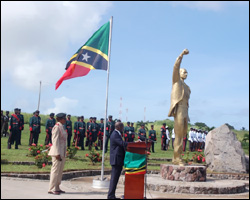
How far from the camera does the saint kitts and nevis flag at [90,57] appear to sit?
1014 cm

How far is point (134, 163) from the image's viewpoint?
7.02 meters

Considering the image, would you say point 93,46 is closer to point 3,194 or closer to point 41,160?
point 41,160

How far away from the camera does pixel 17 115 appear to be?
18719 millimetres

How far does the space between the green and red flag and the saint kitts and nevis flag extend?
369 cm

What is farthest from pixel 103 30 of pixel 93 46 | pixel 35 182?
pixel 35 182

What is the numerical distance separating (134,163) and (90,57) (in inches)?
166

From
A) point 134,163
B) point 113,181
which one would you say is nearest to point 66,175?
point 113,181

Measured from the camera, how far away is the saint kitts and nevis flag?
1014 centimetres

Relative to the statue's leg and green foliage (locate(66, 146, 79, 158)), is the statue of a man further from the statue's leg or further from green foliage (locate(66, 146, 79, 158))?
green foliage (locate(66, 146, 79, 158))

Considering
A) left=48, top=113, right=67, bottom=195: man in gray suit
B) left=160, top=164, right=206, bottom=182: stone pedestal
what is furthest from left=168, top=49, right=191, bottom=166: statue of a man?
left=48, top=113, right=67, bottom=195: man in gray suit

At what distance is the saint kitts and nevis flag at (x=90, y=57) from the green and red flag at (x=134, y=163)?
3.69 meters

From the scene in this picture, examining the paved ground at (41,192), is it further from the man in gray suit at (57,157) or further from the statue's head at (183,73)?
the statue's head at (183,73)

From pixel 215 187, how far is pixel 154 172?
424cm

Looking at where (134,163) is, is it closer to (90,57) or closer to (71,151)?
(90,57)
